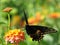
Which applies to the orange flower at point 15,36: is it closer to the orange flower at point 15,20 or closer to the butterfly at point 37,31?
the butterfly at point 37,31

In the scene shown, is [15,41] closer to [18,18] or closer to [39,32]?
[39,32]

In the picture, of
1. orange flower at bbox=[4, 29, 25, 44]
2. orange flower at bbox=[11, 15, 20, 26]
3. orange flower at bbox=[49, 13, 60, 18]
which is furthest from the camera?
orange flower at bbox=[11, 15, 20, 26]

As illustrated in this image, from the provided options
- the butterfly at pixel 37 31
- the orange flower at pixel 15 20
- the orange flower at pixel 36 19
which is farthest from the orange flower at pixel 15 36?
the orange flower at pixel 15 20

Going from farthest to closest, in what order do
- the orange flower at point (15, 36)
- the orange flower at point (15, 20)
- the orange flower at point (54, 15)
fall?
the orange flower at point (15, 20), the orange flower at point (54, 15), the orange flower at point (15, 36)

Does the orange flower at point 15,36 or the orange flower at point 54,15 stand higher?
the orange flower at point 54,15

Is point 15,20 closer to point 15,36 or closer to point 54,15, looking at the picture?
point 54,15

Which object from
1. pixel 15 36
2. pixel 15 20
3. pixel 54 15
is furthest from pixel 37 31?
pixel 15 20

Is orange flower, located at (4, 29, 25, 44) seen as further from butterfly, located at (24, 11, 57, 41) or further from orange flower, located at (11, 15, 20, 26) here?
orange flower, located at (11, 15, 20, 26)

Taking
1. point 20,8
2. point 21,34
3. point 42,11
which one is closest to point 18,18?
point 20,8

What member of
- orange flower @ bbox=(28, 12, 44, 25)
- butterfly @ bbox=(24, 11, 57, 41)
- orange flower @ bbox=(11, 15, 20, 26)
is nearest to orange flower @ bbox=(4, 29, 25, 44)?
butterfly @ bbox=(24, 11, 57, 41)

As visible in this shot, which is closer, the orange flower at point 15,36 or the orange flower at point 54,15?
the orange flower at point 15,36

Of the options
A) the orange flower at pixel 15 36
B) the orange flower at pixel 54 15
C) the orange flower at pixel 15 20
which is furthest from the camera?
the orange flower at pixel 15 20
